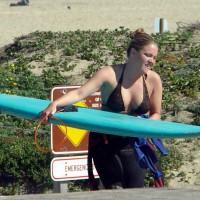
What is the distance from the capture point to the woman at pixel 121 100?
517 cm

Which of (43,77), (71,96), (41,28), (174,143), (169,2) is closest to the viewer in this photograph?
(71,96)

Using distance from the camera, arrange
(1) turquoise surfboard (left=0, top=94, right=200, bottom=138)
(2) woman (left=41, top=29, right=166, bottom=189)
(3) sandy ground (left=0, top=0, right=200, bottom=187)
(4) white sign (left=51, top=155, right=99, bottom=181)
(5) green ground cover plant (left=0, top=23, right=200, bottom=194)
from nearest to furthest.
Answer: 1. (1) turquoise surfboard (left=0, top=94, right=200, bottom=138)
2. (2) woman (left=41, top=29, right=166, bottom=189)
3. (4) white sign (left=51, top=155, right=99, bottom=181)
4. (5) green ground cover plant (left=0, top=23, right=200, bottom=194)
5. (3) sandy ground (left=0, top=0, right=200, bottom=187)

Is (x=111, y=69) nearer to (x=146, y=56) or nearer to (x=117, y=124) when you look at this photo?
(x=146, y=56)

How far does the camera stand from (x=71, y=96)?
512 centimetres

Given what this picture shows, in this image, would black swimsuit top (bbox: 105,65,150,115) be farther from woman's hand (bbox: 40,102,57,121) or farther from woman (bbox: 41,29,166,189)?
woman's hand (bbox: 40,102,57,121)

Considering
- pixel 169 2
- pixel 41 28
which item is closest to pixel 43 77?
pixel 41 28

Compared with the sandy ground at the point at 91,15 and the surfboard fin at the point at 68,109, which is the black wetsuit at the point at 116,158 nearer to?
the surfboard fin at the point at 68,109

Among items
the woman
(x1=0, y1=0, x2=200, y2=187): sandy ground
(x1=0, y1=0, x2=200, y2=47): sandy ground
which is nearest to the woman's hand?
the woman

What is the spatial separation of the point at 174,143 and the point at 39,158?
4.82 ft

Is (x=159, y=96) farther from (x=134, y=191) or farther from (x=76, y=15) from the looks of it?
(x=76, y=15)

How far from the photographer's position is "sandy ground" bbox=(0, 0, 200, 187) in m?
20.5

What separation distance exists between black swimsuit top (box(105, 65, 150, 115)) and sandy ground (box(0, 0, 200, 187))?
12.1 m

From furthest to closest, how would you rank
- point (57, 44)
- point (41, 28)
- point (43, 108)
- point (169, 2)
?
1. point (169, 2)
2. point (41, 28)
3. point (57, 44)
4. point (43, 108)

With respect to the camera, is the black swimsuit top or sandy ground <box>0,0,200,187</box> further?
sandy ground <box>0,0,200,187</box>
